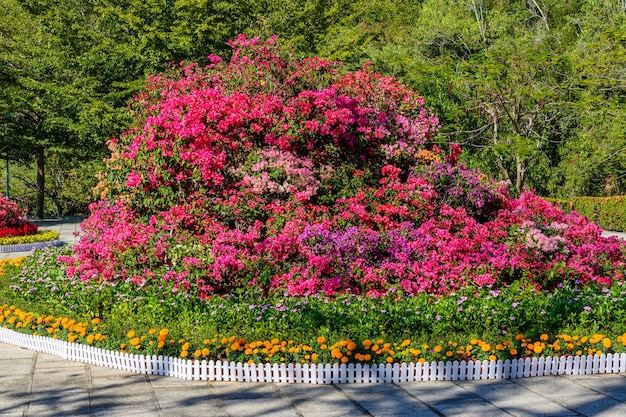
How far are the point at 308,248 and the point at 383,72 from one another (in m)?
24.0

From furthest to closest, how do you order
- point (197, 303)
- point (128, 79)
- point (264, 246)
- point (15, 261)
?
point (128, 79), point (15, 261), point (264, 246), point (197, 303)

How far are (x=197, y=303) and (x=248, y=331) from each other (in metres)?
1.39

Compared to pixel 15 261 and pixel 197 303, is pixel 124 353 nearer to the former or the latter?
pixel 197 303

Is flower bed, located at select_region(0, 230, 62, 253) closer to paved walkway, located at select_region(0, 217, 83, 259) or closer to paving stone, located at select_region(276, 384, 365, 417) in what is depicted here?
paved walkway, located at select_region(0, 217, 83, 259)

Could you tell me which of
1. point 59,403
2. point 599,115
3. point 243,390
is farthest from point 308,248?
point 599,115

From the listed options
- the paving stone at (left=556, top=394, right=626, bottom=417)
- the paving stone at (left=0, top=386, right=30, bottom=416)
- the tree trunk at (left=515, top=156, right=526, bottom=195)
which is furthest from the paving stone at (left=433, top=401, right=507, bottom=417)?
the tree trunk at (left=515, top=156, right=526, bottom=195)

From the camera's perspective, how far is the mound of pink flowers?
10102mm

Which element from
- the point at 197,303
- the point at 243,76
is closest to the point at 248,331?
the point at 197,303

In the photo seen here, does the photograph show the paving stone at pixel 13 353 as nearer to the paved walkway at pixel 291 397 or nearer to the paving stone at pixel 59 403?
the paved walkway at pixel 291 397

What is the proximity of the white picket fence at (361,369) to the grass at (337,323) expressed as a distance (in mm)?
139

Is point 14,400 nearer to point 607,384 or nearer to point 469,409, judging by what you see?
point 469,409

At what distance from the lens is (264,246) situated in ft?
34.1

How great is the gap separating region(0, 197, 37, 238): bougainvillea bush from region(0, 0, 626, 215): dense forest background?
6.83 metres

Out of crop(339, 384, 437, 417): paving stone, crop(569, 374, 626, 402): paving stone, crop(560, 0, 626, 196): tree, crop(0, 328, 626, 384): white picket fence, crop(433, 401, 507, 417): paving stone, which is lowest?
crop(339, 384, 437, 417): paving stone
